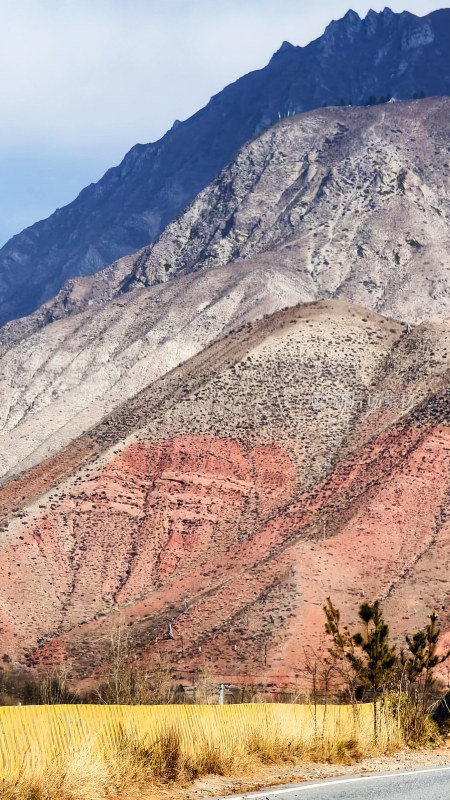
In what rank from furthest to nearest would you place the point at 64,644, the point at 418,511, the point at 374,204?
the point at 374,204 < the point at 418,511 < the point at 64,644

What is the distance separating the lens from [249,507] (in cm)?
6981

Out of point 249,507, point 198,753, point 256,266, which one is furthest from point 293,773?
point 256,266

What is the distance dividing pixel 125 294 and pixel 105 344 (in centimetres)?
1985

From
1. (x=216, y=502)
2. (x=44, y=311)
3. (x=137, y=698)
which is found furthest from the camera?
(x=44, y=311)

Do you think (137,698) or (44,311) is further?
(44,311)

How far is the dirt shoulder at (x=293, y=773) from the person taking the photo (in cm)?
1338

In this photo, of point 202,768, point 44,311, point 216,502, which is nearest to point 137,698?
point 202,768

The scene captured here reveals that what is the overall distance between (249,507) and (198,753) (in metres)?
55.3

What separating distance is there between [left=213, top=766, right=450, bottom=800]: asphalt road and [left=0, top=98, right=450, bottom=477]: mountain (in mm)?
95374

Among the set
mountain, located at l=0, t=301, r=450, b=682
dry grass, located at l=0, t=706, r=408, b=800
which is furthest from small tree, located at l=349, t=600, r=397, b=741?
mountain, located at l=0, t=301, r=450, b=682

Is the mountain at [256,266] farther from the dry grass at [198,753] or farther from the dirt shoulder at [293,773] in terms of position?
the dirt shoulder at [293,773]

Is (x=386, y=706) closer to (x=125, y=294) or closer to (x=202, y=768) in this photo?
(x=202, y=768)

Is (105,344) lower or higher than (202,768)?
higher

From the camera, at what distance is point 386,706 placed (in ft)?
58.5
